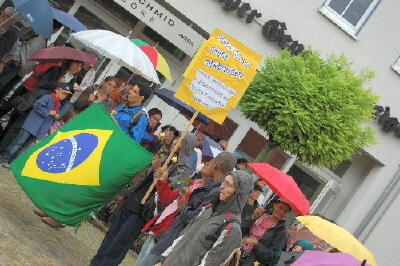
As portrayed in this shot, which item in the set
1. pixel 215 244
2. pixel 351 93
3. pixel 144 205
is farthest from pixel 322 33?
pixel 215 244

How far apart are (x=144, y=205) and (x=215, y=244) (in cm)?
163

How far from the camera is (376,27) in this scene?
50.0 ft

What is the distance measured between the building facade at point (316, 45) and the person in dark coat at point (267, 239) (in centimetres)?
801

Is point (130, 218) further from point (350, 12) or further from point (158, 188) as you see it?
point (350, 12)

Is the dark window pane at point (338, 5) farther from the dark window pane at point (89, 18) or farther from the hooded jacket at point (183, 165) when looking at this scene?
the hooded jacket at point (183, 165)

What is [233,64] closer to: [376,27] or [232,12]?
[232,12]

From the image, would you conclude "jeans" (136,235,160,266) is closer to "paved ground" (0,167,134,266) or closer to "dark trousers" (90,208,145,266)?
"dark trousers" (90,208,145,266)

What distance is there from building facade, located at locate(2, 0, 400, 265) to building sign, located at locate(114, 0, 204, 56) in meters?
0.02

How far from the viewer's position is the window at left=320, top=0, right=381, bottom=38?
1493 cm

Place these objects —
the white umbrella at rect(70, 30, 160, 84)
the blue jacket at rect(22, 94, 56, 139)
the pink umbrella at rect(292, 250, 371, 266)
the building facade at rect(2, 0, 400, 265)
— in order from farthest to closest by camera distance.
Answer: the building facade at rect(2, 0, 400, 265)
the white umbrella at rect(70, 30, 160, 84)
the blue jacket at rect(22, 94, 56, 139)
the pink umbrella at rect(292, 250, 371, 266)

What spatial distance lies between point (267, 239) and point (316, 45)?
30.2 feet

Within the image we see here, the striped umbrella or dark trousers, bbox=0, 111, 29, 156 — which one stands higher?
the striped umbrella

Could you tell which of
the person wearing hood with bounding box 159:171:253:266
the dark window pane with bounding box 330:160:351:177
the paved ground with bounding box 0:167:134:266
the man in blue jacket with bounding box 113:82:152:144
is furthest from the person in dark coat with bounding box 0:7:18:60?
the dark window pane with bounding box 330:160:351:177

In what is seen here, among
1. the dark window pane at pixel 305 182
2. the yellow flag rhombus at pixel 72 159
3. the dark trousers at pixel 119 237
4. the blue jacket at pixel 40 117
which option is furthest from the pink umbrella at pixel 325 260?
the dark window pane at pixel 305 182
